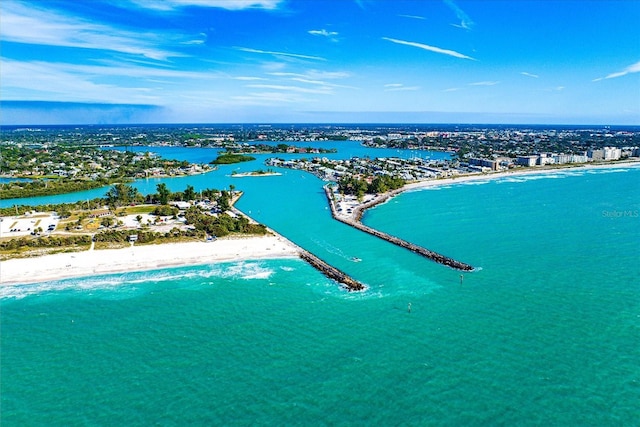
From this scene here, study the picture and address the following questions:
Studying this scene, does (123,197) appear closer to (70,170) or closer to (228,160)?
(70,170)

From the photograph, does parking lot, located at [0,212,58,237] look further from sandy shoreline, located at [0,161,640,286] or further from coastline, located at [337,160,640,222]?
coastline, located at [337,160,640,222]

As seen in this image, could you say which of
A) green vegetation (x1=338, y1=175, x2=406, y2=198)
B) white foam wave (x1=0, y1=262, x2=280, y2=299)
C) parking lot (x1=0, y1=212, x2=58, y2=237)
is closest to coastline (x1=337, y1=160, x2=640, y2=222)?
green vegetation (x1=338, y1=175, x2=406, y2=198)

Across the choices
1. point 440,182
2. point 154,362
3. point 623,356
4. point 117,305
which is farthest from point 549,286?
point 440,182

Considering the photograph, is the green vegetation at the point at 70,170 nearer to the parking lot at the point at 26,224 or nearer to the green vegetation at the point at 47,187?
the green vegetation at the point at 47,187

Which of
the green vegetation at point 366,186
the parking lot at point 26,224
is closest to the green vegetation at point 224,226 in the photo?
the parking lot at point 26,224

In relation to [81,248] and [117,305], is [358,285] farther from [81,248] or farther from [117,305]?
Answer: [81,248]
